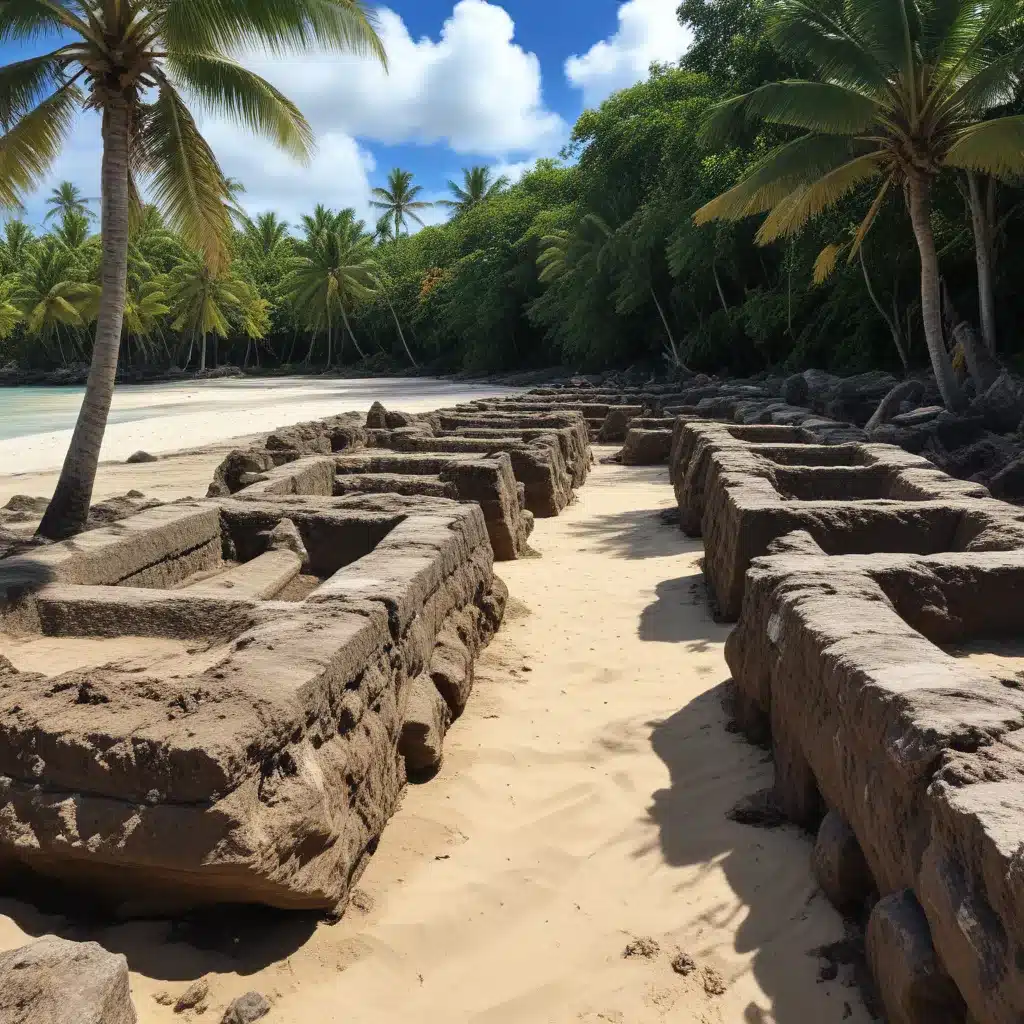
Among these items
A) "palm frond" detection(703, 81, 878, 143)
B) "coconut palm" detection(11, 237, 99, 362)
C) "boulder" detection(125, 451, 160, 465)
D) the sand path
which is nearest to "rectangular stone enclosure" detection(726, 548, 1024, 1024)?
the sand path

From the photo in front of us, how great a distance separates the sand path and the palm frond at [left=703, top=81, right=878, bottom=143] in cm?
964

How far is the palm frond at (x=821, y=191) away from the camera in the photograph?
12789mm

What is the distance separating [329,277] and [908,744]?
4796 cm

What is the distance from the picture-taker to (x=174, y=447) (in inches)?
747

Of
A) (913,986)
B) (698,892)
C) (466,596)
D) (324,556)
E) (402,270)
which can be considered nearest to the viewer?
(913,986)

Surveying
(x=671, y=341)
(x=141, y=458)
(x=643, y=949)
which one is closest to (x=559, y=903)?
(x=643, y=949)

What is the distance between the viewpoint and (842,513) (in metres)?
5.61

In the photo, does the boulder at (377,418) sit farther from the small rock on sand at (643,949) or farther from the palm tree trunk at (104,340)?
the small rock on sand at (643,949)

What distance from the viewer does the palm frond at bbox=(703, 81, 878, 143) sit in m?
11.9

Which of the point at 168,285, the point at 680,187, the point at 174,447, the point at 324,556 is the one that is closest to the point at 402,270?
the point at 168,285

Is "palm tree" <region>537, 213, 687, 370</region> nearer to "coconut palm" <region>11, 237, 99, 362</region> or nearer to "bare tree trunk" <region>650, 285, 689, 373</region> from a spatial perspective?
"bare tree trunk" <region>650, 285, 689, 373</region>

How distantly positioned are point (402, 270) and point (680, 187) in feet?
94.5

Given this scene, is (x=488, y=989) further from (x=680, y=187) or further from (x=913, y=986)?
(x=680, y=187)

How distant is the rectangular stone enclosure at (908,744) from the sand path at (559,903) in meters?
0.25
